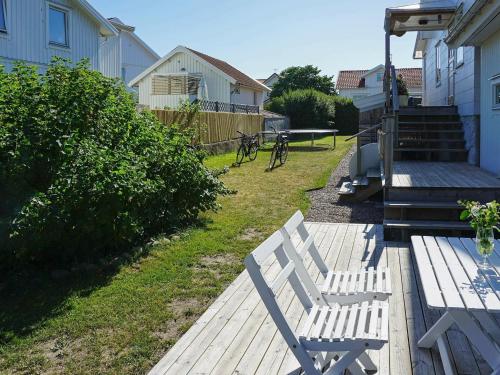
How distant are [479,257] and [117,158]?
3.82m

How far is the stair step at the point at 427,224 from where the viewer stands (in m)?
6.52

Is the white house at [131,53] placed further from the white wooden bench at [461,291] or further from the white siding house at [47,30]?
the white wooden bench at [461,291]

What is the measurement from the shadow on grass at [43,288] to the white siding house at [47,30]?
1099cm

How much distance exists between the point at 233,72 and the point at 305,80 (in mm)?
24812

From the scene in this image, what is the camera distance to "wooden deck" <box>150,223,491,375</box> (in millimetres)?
3229

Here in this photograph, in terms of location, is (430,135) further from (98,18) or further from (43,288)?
(98,18)

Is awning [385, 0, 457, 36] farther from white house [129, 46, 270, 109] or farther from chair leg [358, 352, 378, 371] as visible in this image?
white house [129, 46, 270, 109]

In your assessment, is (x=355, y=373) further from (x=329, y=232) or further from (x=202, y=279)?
(x=329, y=232)

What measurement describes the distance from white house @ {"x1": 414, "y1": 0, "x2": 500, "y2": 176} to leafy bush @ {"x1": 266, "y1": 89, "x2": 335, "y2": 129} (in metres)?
17.0

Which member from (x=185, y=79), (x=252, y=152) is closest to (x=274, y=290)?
(x=252, y=152)

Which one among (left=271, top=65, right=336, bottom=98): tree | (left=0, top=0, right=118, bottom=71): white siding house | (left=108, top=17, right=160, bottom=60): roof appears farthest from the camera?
(left=271, top=65, right=336, bottom=98): tree

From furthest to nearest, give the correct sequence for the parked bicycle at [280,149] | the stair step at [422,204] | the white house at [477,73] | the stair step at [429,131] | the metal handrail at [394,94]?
the parked bicycle at [280,149] < the stair step at [429,131] < the metal handrail at [394,94] < the white house at [477,73] < the stair step at [422,204]

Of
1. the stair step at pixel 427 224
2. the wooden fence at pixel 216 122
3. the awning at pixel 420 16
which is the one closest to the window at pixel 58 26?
the wooden fence at pixel 216 122

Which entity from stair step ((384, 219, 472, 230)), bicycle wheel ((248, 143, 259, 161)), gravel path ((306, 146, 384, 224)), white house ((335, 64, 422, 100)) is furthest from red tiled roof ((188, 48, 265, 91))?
stair step ((384, 219, 472, 230))
